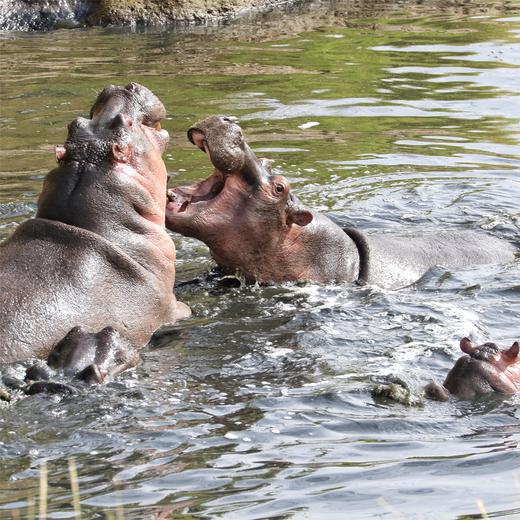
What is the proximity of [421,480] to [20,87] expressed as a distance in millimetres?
10405

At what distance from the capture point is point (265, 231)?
8.07m

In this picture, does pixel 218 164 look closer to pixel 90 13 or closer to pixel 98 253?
pixel 98 253

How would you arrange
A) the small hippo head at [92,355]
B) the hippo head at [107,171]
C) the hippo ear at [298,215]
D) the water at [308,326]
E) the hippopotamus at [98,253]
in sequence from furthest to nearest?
the hippo ear at [298,215] < the hippo head at [107,171] < the hippopotamus at [98,253] < the small hippo head at [92,355] < the water at [308,326]

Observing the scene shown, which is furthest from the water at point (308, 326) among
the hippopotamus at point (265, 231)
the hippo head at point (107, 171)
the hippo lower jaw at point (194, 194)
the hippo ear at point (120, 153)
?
the hippo ear at point (120, 153)

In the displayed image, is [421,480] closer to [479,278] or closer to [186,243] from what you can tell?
[479,278]

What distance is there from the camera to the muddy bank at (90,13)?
18.7m

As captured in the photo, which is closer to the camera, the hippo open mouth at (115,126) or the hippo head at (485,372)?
the hippo head at (485,372)

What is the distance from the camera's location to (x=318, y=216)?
8383 millimetres

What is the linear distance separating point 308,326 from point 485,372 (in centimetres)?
168

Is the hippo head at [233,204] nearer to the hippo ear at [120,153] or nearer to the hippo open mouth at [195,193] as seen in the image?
the hippo open mouth at [195,193]

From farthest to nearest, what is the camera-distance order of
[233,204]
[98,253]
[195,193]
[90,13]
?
[90,13], [195,193], [233,204], [98,253]


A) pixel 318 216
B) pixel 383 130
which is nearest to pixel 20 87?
pixel 383 130

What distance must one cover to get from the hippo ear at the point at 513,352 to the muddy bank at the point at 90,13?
13.8 m

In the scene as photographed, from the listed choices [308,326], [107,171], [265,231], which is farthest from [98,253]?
[265,231]
